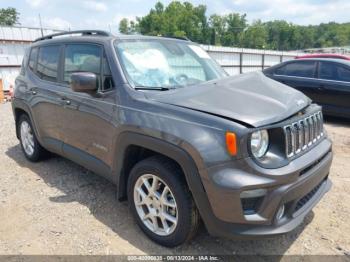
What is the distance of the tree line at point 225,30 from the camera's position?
90.0 meters

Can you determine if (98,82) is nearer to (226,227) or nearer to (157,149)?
(157,149)

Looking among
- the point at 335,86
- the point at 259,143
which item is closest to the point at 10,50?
the point at 335,86

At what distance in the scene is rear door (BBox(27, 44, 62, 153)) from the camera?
430cm

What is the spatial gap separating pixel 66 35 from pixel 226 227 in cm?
346

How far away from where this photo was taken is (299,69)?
27.3 feet

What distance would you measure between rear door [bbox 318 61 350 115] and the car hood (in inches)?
189

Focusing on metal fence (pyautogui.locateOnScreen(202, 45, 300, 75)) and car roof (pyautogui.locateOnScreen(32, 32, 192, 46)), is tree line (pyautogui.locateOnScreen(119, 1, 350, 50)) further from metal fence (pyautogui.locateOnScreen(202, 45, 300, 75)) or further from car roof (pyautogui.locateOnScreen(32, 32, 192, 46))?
car roof (pyautogui.locateOnScreen(32, 32, 192, 46))

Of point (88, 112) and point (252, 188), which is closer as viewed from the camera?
point (252, 188)

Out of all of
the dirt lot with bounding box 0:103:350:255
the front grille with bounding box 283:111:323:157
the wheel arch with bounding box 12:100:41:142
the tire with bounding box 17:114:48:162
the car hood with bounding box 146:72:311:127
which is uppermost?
the car hood with bounding box 146:72:311:127

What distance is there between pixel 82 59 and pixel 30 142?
2.16 meters

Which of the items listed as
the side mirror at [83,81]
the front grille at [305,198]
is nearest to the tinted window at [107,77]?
the side mirror at [83,81]

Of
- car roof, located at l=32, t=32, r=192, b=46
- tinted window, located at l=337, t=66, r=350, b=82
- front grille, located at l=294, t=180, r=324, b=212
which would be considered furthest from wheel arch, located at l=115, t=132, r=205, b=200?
tinted window, located at l=337, t=66, r=350, b=82

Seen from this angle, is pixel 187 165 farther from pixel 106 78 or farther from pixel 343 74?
pixel 343 74

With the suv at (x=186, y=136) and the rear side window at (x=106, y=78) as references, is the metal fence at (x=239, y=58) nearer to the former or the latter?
the suv at (x=186, y=136)
